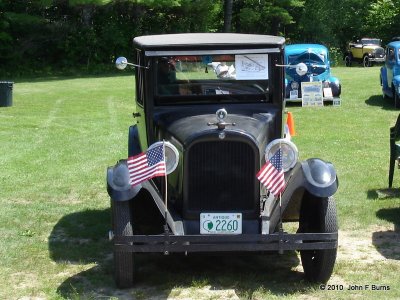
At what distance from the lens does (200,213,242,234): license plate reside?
568 centimetres

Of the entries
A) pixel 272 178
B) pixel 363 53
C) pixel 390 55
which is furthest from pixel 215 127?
pixel 363 53

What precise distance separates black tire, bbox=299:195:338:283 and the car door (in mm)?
13827

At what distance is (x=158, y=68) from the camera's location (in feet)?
22.1

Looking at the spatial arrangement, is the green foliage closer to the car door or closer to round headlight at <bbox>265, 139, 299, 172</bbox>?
the car door

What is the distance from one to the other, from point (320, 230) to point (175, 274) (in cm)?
124

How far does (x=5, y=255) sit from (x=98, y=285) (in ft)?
4.06

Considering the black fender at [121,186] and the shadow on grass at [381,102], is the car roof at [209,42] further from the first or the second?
the shadow on grass at [381,102]

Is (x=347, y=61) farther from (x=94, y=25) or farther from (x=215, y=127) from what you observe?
(x=215, y=127)

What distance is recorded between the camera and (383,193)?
9094mm

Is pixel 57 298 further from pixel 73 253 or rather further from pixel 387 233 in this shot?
pixel 387 233

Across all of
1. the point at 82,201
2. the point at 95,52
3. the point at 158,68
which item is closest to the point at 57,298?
the point at 158,68

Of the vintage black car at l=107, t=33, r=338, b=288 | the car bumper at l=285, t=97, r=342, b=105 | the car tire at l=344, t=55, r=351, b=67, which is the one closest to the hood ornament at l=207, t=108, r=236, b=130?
the vintage black car at l=107, t=33, r=338, b=288

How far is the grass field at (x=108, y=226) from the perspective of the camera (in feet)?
19.0

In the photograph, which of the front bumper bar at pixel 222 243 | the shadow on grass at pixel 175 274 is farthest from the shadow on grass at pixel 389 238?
the front bumper bar at pixel 222 243
